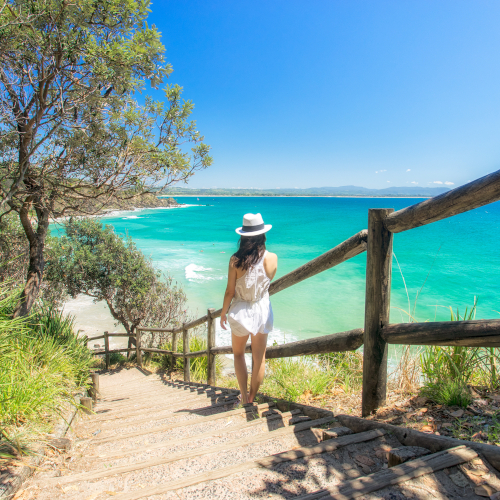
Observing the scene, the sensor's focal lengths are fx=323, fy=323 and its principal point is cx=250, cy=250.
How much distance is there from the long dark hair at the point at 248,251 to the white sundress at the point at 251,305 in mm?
48

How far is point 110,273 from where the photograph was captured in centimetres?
1114

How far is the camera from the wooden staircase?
1.13 metres

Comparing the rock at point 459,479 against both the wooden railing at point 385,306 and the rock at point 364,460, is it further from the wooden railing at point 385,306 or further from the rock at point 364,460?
the wooden railing at point 385,306

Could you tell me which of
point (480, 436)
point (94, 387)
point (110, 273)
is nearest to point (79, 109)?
point (94, 387)

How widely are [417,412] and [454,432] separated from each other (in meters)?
0.30

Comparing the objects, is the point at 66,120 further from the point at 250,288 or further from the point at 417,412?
the point at 417,412

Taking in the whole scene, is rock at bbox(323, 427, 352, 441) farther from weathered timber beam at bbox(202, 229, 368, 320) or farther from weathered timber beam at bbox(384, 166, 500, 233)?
weathered timber beam at bbox(384, 166, 500, 233)

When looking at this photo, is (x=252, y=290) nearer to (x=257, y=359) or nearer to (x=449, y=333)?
(x=257, y=359)

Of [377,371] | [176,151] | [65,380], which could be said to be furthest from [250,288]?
[176,151]

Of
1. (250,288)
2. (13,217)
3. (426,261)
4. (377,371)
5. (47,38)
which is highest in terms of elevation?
(47,38)

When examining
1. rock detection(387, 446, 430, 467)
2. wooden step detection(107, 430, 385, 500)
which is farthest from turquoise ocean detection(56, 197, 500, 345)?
rock detection(387, 446, 430, 467)

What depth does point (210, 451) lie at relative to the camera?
1682 mm

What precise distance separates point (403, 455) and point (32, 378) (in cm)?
254

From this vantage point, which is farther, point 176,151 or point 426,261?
point 426,261
